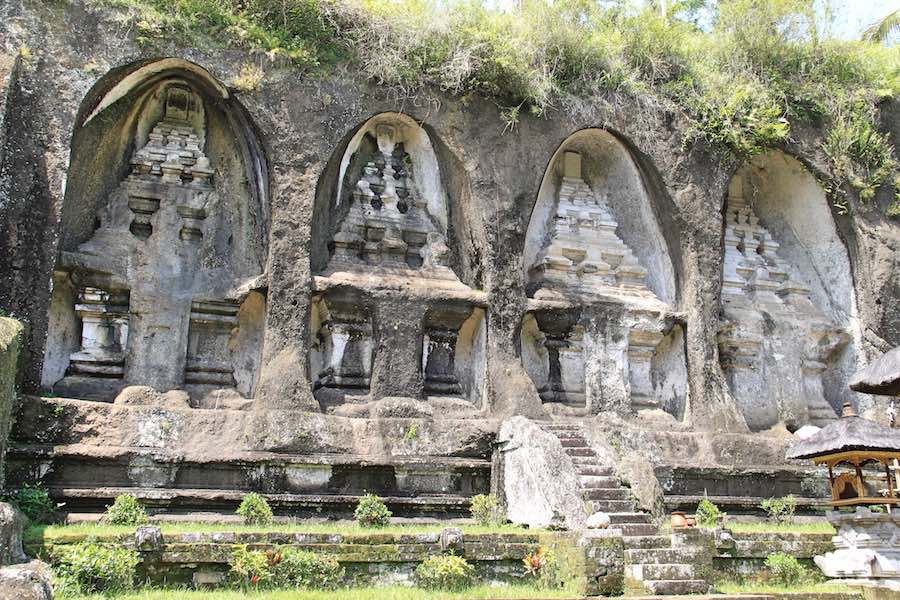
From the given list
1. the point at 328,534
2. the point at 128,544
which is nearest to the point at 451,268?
the point at 328,534

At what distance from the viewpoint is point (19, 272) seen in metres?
10.3

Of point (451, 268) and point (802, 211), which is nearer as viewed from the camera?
point (451, 268)

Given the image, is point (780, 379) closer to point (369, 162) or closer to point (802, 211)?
point (802, 211)

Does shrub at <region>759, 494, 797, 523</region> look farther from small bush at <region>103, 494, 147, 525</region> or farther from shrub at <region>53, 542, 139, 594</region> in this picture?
shrub at <region>53, 542, 139, 594</region>

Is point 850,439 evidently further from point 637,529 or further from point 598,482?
point 598,482

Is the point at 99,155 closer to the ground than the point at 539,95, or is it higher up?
closer to the ground

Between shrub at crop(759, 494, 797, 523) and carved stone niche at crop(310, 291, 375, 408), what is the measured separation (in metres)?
5.48

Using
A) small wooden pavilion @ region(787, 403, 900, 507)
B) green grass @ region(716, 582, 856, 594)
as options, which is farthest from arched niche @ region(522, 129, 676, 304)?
green grass @ region(716, 582, 856, 594)

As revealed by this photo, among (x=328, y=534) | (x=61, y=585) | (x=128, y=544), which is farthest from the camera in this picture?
(x=328, y=534)

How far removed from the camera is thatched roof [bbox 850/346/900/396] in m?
10.3

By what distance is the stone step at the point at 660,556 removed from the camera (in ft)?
28.3

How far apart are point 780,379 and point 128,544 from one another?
10329mm

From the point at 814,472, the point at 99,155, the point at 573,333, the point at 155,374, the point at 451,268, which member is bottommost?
the point at 814,472

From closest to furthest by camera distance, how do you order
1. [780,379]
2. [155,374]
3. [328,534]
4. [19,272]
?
[328,534] < [19,272] < [155,374] < [780,379]
